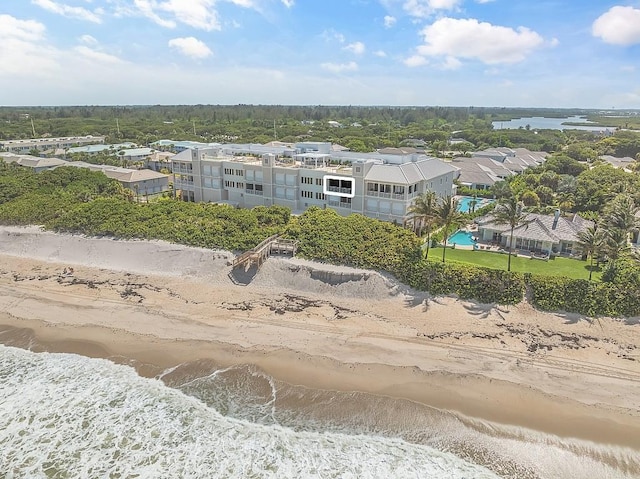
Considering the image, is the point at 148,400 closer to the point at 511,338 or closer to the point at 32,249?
the point at 511,338

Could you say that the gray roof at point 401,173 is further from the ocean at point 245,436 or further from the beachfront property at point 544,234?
the ocean at point 245,436

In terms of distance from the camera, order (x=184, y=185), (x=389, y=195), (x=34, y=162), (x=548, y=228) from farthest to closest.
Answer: (x=34, y=162), (x=184, y=185), (x=389, y=195), (x=548, y=228)

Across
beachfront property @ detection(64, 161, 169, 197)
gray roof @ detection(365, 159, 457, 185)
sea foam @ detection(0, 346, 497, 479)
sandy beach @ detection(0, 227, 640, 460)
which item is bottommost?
sea foam @ detection(0, 346, 497, 479)

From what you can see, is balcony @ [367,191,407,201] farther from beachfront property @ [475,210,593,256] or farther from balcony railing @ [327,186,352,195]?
beachfront property @ [475,210,593,256]

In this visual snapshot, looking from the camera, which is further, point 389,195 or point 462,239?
point 389,195

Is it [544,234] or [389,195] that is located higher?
[389,195]

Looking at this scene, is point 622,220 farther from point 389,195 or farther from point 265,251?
point 265,251

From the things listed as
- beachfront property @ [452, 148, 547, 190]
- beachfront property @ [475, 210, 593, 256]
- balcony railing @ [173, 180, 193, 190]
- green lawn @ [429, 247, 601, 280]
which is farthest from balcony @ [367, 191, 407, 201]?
beachfront property @ [452, 148, 547, 190]

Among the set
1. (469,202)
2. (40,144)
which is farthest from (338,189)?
(40,144)
